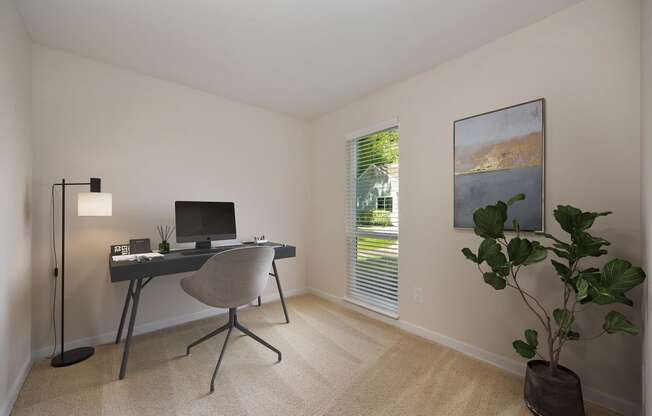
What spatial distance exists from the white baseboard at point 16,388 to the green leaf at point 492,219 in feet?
9.60

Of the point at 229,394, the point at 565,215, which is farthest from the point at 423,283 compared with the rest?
the point at 229,394

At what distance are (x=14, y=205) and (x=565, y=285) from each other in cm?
338

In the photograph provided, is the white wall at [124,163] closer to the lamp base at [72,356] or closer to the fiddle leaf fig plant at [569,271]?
the lamp base at [72,356]

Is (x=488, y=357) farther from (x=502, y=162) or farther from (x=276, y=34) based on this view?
Result: (x=276, y=34)

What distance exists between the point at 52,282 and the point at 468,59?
150 inches

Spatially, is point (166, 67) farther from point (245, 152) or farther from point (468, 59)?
point (468, 59)

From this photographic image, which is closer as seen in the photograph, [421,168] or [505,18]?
[505,18]

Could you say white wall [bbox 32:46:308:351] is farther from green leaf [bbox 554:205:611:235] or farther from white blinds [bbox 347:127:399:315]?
green leaf [bbox 554:205:611:235]

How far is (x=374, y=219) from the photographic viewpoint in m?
2.99

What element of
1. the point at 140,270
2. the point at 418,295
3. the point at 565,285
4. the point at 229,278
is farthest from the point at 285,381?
the point at 565,285

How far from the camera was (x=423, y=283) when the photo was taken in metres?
2.46

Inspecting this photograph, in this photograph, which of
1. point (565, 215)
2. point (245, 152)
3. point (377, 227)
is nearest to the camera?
point (565, 215)

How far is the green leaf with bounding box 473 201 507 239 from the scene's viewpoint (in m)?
1.61

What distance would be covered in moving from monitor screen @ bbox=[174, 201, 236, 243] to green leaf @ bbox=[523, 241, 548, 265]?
8.15ft
